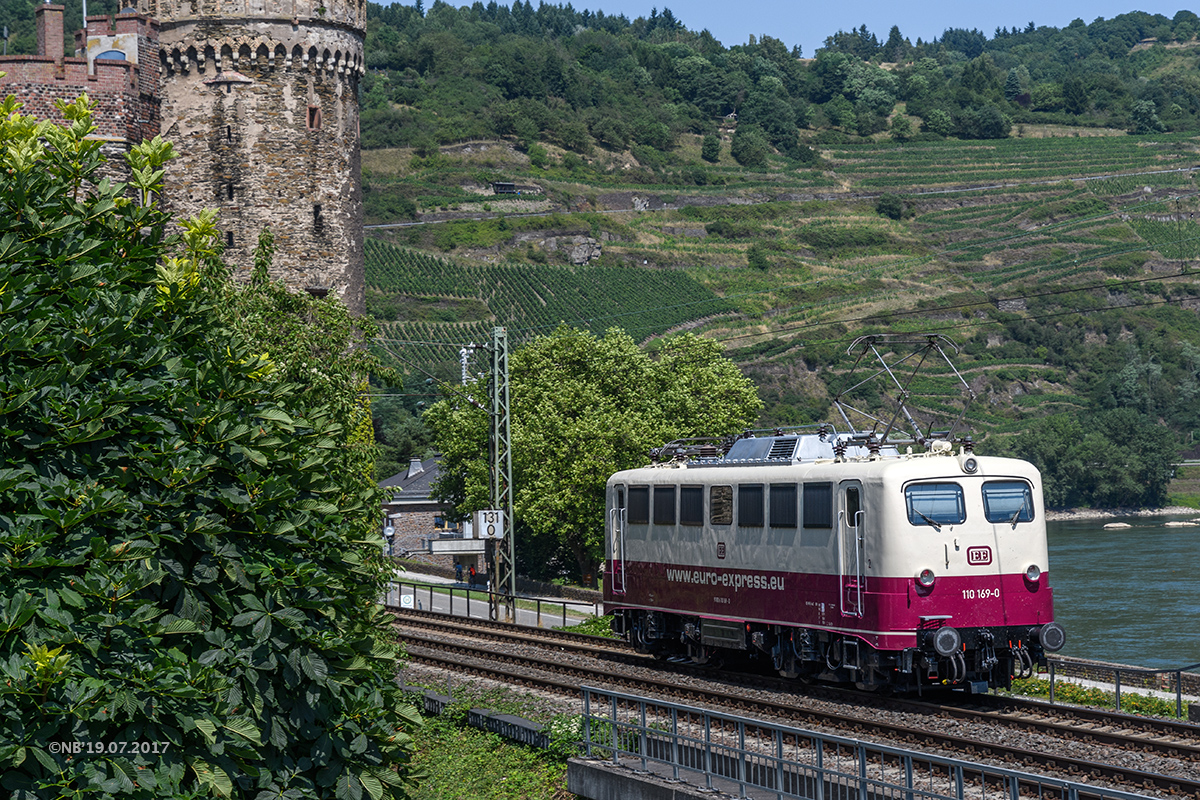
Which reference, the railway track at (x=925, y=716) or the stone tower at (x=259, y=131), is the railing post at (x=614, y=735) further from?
the stone tower at (x=259, y=131)

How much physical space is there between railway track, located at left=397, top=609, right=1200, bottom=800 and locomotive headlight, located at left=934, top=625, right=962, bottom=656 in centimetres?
91

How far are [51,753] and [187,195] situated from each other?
40324 millimetres

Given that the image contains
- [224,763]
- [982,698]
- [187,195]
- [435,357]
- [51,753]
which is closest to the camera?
[51,753]

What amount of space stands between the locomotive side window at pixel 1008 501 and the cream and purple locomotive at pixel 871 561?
2 cm

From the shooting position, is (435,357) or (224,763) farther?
(435,357)

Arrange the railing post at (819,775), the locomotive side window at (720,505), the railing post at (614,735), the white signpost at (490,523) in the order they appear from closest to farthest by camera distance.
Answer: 1. the railing post at (819,775)
2. the railing post at (614,735)
3. the locomotive side window at (720,505)
4. the white signpost at (490,523)

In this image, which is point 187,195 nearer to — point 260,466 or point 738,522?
point 738,522

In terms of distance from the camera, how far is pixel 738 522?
2419 centimetres

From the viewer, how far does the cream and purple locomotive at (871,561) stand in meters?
20.5

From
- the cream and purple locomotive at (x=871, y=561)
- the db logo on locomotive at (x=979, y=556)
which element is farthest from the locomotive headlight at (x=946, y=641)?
the db logo on locomotive at (x=979, y=556)

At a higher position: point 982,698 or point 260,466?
point 260,466

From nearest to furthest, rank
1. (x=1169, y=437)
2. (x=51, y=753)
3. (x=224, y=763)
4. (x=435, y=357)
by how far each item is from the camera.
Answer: (x=51, y=753) < (x=224, y=763) < (x=435, y=357) < (x=1169, y=437)

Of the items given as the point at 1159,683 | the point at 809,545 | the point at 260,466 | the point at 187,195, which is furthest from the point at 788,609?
the point at 187,195

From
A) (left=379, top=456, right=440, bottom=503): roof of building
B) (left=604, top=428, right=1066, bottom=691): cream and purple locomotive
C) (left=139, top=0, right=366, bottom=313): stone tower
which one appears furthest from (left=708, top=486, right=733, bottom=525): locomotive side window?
(left=379, top=456, right=440, bottom=503): roof of building
